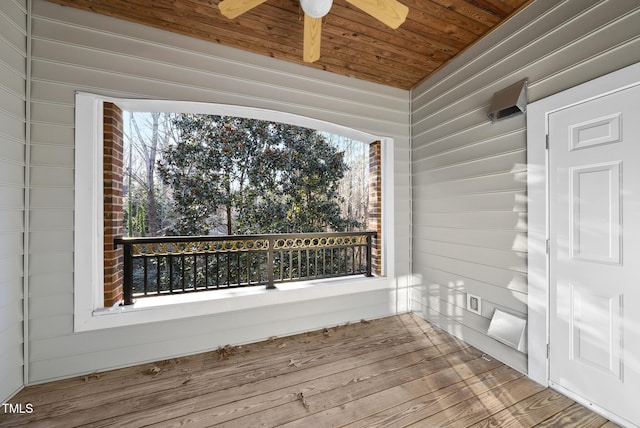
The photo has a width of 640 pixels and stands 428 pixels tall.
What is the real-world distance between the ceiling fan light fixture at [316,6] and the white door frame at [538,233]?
1.70 meters

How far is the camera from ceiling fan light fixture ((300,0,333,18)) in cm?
156

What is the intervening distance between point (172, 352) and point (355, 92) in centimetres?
326

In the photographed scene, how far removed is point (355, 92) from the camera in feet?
9.77

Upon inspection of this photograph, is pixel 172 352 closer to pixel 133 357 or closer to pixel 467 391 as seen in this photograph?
pixel 133 357

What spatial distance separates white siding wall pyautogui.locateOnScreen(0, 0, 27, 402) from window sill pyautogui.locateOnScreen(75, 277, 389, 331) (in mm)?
363

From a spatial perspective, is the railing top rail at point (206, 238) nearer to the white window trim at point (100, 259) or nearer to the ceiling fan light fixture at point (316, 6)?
the white window trim at point (100, 259)

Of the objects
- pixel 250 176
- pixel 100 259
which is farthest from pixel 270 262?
pixel 250 176

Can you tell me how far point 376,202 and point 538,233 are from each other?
1594mm

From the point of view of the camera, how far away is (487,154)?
2.31 metres

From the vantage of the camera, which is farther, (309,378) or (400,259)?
(400,259)

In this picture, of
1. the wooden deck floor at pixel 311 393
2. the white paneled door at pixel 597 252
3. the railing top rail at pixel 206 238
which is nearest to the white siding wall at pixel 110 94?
the wooden deck floor at pixel 311 393

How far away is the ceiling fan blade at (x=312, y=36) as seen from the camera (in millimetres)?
1725

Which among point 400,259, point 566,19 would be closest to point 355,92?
point 566,19

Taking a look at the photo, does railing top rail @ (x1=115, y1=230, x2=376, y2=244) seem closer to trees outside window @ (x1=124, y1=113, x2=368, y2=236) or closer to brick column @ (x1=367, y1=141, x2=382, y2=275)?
brick column @ (x1=367, y1=141, x2=382, y2=275)
